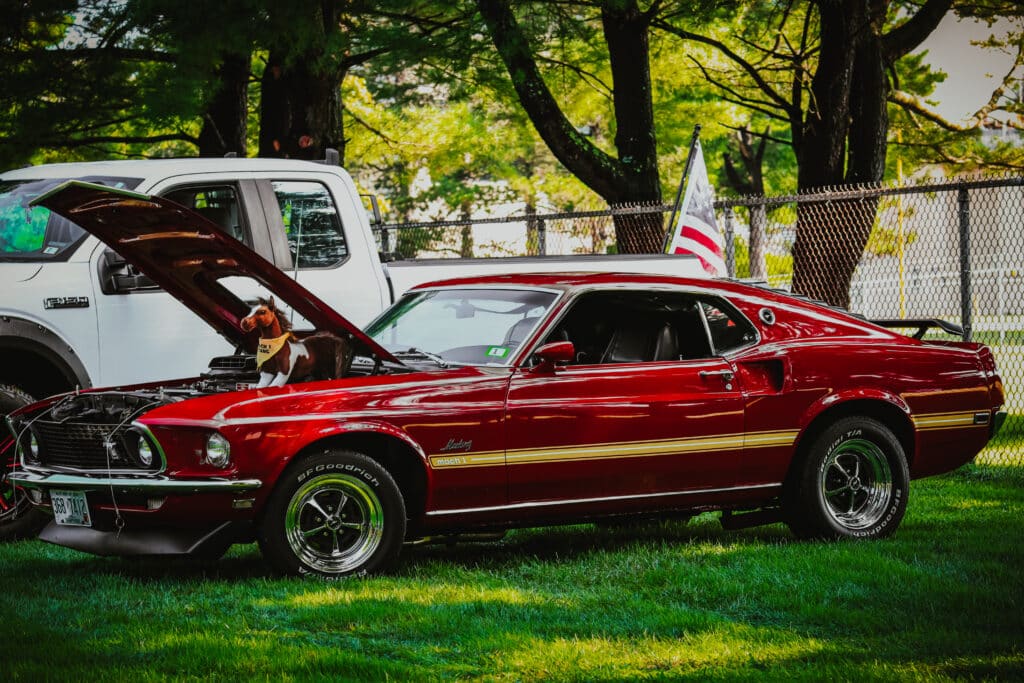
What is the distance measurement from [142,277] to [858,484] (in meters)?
4.57

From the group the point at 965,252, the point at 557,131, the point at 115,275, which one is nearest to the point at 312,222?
the point at 115,275

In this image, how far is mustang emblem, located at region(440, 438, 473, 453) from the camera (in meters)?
6.99

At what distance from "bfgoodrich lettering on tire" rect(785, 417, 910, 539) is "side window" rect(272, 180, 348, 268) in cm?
372

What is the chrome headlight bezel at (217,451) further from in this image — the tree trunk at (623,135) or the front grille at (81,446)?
the tree trunk at (623,135)

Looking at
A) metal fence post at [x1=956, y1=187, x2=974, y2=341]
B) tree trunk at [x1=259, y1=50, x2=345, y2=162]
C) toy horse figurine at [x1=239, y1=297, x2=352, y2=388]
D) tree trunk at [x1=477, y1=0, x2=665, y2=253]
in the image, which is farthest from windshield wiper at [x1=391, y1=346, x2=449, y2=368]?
tree trunk at [x1=477, y1=0, x2=665, y2=253]

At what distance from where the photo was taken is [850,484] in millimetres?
8203

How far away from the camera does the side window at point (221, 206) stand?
31.0ft

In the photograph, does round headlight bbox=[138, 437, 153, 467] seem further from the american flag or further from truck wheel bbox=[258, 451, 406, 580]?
the american flag

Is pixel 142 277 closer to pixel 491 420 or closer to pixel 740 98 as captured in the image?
pixel 491 420

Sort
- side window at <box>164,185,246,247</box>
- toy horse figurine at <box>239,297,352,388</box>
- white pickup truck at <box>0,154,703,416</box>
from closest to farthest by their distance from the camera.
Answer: toy horse figurine at <box>239,297,352,388</box>
white pickup truck at <box>0,154,703,416</box>
side window at <box>164,185,246,247</box>

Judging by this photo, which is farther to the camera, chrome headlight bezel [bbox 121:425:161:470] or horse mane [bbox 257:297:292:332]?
horse mane [bbox 257:297:292:332]

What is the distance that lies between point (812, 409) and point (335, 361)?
267 centimetres

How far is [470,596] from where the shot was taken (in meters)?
6.48

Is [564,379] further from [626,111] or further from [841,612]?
[626,111]
